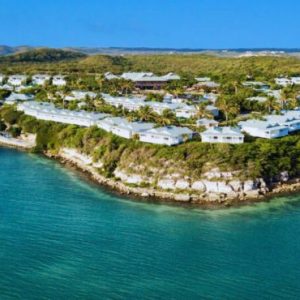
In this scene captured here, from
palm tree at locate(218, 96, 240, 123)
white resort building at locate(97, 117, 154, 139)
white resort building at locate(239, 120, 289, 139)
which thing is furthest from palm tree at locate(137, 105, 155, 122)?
white resort building at locate(239, 120, 289, 139)

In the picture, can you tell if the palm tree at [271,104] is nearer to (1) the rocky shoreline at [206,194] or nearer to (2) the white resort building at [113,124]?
(2) the white resort building at [113,124]

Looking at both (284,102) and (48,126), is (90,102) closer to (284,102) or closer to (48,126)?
(48,126)

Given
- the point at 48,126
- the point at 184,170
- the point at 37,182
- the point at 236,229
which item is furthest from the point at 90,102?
the point at 236,229

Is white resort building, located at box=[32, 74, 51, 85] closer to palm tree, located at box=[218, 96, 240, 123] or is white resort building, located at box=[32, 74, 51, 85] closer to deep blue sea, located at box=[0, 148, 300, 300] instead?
palm tree, located at box=[218, 96, 240, 123]

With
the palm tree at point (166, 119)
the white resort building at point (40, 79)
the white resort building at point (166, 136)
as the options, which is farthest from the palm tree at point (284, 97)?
the white resort building at point (40, 79)

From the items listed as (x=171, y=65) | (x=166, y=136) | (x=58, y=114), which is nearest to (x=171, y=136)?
(x=166, y=136)

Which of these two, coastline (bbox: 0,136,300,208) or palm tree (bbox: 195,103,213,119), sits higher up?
palm tree (bbox: 195,103,213,119)
